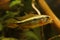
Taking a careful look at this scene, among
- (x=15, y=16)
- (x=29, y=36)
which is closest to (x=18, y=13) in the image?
(x=15, y=16)

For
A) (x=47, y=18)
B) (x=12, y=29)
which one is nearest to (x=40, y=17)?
(x=47, y=18)

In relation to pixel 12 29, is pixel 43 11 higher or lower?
higher

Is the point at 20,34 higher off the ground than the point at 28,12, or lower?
lower

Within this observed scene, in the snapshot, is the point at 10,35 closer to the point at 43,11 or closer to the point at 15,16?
the point at 15,16

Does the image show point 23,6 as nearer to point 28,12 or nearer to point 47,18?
point 28,12

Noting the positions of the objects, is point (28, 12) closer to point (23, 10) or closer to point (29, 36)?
point (23, 10)

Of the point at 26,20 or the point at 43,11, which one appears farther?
the point at 43,11

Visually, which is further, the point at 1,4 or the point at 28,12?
the point at 28,12
